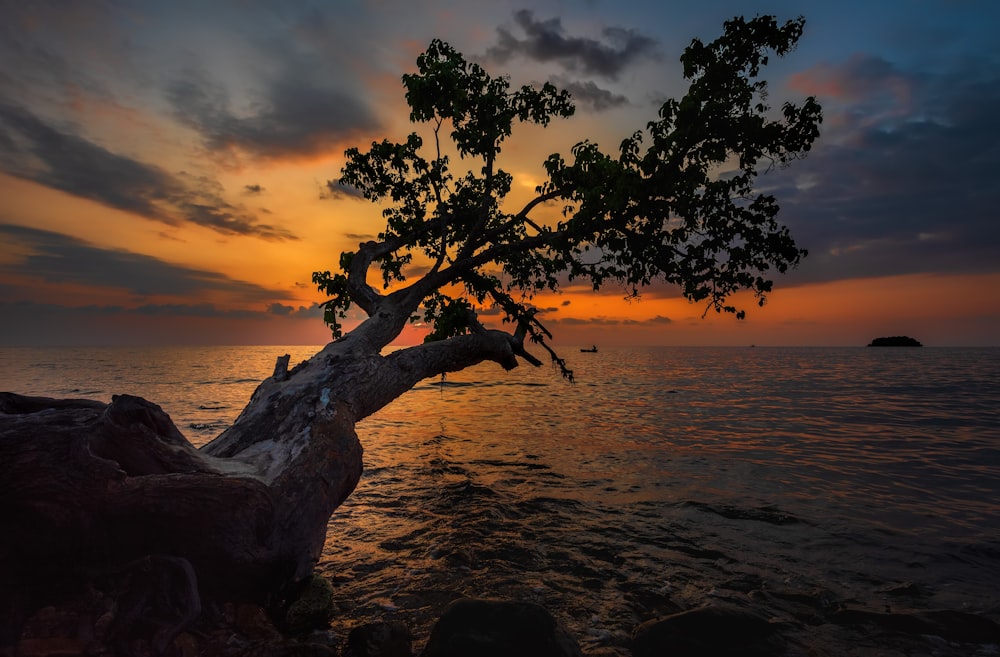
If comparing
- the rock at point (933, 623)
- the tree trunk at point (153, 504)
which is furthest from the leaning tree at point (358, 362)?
the rock at point (933, 623)

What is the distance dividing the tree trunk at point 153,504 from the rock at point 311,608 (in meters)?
0.17

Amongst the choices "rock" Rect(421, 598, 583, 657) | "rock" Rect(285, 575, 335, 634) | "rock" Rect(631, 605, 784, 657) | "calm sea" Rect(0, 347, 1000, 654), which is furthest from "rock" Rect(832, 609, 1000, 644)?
"rock" Rect(285, 575, 335, 634)

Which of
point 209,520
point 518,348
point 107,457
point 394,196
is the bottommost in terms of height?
point 209,520

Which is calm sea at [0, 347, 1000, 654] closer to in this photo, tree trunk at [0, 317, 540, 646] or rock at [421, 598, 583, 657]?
rock at [421, 598, 583, 657]

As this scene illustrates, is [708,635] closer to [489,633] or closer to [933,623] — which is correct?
[489,633]

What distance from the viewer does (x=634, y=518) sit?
1002 centimetres

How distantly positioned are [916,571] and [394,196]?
14512mm

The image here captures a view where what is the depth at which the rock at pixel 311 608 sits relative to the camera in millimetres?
5492

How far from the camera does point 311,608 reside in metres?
5.60

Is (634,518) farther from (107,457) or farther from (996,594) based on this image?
(107,457)

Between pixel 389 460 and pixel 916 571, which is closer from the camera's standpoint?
pixel 916 571

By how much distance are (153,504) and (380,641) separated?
2.69 meters

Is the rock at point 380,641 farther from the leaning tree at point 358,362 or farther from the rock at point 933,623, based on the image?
the rock at point 933,623

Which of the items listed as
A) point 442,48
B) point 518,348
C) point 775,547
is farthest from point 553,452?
point 442,48
